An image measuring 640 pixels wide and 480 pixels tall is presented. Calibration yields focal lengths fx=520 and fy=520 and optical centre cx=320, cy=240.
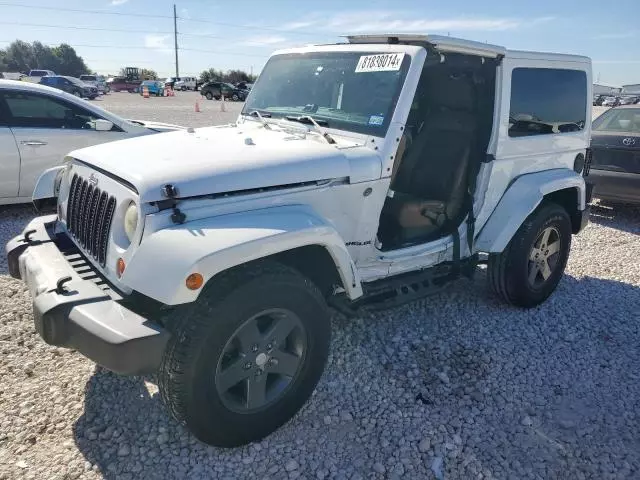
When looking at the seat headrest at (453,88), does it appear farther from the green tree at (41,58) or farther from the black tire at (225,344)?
the green tree at (41,58)

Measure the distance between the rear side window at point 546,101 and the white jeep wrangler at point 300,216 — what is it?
0.02 m

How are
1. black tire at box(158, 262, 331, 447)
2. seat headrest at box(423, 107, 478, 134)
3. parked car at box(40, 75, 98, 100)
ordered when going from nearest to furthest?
black tire at box(158, 262, 331, 447)
seat headrest at box(423, 107, 478, 134)
parked car at box(40, 75, 98, 100)

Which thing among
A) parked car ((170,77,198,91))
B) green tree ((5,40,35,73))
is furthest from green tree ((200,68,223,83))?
green tree ((5,40,35,73))

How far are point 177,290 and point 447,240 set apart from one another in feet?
7.72

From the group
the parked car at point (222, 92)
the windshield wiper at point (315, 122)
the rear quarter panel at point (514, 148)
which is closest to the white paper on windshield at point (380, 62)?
the windshield wiper at point (315, 122)

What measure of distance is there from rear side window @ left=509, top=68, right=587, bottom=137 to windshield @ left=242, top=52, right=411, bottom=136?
3.80 feet

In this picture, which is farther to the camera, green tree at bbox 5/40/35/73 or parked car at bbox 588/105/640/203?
green tree at bbox 5/40/35/73

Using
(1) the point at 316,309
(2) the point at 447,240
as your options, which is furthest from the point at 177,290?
(2) the point at 447,240

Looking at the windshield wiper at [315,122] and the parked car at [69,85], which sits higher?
the parked car at [69,85]

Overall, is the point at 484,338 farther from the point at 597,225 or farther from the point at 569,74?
the point at 597,225

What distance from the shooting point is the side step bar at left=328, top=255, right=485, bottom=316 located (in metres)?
3.37

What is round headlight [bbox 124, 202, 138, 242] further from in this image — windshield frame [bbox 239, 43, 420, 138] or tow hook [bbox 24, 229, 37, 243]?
windshield frame [bbox 239, 43, 420, 138]

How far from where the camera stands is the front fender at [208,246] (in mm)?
2223

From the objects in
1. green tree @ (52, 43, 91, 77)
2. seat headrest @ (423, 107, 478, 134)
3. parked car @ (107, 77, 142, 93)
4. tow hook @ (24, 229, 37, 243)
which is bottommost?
tow hook @ (24, 229, 37, 243)
